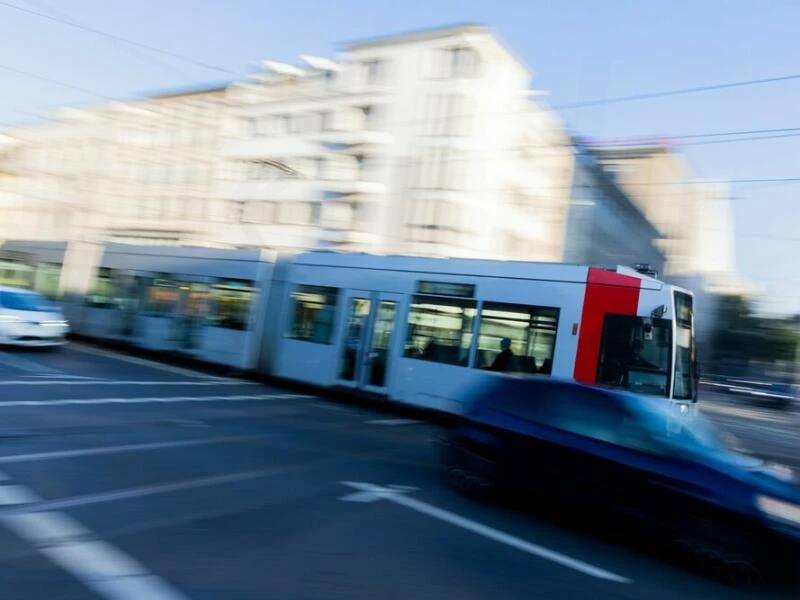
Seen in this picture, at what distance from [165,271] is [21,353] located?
425cm

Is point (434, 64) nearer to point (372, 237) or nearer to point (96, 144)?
point (372, 237)

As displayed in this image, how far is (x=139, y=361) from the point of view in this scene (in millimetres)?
20594

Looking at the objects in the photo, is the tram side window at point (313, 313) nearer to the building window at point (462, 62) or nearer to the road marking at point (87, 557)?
the road marking at point (87, 557)

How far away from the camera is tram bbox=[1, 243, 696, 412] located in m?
12.3

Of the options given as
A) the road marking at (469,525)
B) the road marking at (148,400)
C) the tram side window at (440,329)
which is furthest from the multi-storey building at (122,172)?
the road marking at (469,525)

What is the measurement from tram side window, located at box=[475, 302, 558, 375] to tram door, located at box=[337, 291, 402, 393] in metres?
2.26

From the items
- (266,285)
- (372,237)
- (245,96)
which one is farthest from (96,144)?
(266,285)

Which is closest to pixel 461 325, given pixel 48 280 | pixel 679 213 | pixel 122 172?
pixel 48 280

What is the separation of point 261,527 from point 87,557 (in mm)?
1424

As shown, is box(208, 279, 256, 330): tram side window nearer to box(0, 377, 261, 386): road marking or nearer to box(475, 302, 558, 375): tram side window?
box(0, 377, 261, 386): road marking

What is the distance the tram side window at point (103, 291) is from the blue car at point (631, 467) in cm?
1782

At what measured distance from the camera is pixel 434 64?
131 ft

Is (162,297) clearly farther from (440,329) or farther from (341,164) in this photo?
(341,164)

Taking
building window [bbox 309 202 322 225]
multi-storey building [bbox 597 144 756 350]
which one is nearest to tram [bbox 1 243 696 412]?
building window [bbox 309 202 322 225]
